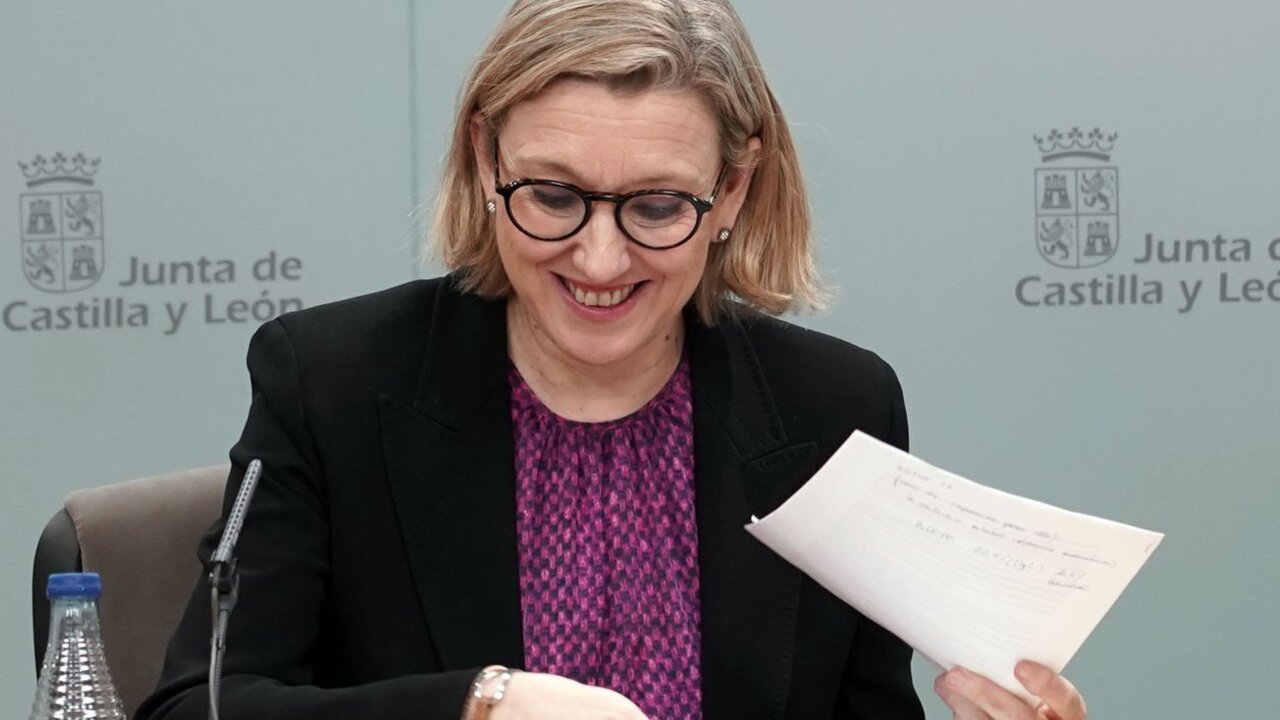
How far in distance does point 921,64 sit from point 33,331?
5.50 feet

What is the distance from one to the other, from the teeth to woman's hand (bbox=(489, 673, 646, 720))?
0.45m

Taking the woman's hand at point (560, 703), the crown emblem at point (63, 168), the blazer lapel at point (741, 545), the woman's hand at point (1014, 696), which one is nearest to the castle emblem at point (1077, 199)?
the blazer lapel at point (741, 545)

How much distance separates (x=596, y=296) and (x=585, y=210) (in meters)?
0.10

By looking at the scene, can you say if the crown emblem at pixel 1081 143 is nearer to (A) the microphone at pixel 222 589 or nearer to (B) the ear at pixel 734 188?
(B) the ear at pixel 734 188

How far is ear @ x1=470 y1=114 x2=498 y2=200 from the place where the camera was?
70.4 inches

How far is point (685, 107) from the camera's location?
1.72 m

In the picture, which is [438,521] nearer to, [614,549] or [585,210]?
[614,549]

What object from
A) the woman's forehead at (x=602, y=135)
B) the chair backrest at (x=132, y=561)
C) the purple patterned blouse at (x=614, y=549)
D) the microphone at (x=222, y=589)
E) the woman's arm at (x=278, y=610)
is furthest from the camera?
the chair backrest at (x=132, y=561)

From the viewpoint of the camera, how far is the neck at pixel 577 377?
1898 millimetres

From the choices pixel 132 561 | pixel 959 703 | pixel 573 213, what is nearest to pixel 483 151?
pixel 573 213

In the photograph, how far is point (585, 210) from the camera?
5.53 ft

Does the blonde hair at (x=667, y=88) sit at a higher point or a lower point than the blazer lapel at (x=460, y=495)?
higher

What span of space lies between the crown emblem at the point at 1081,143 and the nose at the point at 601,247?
1.59m

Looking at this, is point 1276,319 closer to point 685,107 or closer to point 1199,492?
point 1199,492
